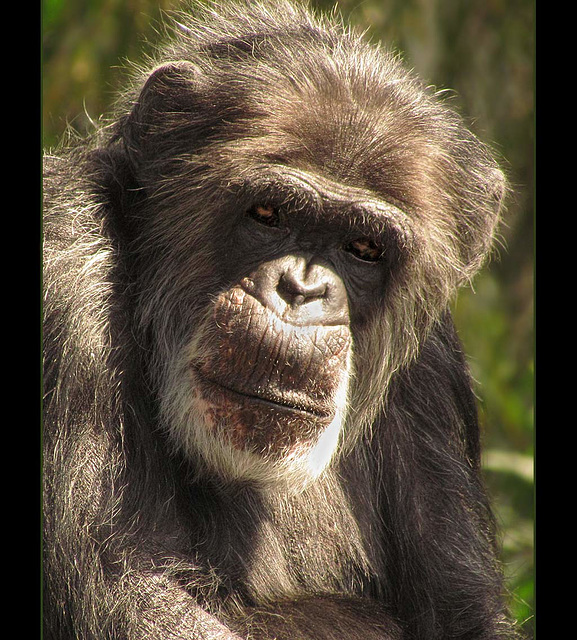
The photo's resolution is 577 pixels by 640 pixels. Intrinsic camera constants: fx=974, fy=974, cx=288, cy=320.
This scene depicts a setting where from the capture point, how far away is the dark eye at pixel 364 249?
3.63m

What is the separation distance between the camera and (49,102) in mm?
3893

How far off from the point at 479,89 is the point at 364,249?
33.4 inches

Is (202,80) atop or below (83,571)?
atop

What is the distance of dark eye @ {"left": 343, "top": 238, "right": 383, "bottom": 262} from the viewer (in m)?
3.63

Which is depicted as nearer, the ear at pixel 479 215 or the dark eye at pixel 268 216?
the dark eye at pixel 268 216

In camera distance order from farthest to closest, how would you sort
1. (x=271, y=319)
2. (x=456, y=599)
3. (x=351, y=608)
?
(x=456, y=599), (x=351, y=608), (x=271, y=319)

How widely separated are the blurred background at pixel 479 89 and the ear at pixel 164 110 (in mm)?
314

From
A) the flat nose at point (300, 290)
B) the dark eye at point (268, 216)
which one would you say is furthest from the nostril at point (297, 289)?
the dark eye at point (268, 216)

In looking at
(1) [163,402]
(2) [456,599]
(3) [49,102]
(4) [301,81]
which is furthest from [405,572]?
(3) [49,102]

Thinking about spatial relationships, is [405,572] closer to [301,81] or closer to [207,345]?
[207,345]

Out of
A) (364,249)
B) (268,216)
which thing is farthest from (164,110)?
(364,249)

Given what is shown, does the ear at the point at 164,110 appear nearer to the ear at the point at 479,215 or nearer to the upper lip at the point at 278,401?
the upper lip at the point at 278,401

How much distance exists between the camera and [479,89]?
389cm
